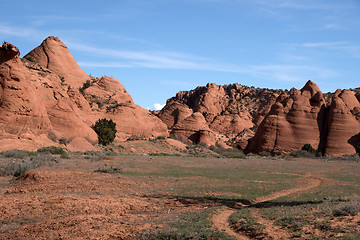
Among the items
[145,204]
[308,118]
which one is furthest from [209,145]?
[145,204]

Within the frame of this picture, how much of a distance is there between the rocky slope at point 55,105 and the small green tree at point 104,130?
4.04 feet

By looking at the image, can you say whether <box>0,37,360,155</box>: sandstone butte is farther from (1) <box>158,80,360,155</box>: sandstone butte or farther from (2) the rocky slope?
(1) <box>158,80,360,155</box>: sandstone butte

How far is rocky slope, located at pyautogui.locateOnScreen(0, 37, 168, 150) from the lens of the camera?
32.9 metres

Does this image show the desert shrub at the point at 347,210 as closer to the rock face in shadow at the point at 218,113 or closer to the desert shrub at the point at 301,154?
the desert shrub at the point at 301,154

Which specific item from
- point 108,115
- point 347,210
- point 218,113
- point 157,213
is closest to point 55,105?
point 108,115

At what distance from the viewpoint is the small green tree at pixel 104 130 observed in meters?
46.2

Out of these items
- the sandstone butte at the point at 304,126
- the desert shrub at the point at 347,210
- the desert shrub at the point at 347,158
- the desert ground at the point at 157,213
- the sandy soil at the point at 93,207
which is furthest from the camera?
the sandstone butte at the point at 304,126

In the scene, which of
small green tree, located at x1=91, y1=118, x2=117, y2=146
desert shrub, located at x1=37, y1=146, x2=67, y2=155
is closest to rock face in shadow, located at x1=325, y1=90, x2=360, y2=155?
small green tree, located at x1=91, y1=118, x2=117, y2=146

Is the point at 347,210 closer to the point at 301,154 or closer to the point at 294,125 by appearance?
the point at 301,154

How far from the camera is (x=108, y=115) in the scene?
53156 mm

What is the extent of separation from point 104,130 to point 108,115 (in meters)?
7.17

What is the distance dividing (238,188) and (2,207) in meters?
11.7

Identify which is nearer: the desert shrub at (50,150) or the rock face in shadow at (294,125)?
the desert shrub at (50,150)

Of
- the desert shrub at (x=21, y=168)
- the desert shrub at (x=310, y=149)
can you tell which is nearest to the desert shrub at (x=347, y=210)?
the desert shrub at (x=21, y=168)
